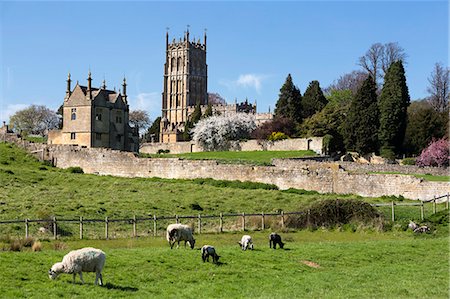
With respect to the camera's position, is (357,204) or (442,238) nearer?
(442,238)

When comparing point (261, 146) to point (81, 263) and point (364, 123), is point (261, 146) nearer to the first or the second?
point (364, 123)

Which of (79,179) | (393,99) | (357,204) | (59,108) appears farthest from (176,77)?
(357,204)

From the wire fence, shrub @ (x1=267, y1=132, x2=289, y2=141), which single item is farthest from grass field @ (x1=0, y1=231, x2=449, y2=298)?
shrub @ (x1=267, y1=132, x2=289, y2=141)

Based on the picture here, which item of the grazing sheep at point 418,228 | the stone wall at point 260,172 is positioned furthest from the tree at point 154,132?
the grazing sheep at point 418,228

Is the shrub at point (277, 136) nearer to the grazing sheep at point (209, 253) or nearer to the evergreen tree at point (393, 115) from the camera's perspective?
the evergreen tree at point (393, 115)

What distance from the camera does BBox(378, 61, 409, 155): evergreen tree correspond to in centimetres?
7025

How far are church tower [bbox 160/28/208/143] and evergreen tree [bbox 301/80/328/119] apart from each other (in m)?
60.1

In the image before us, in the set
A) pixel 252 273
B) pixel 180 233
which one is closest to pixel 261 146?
pixel 180 233

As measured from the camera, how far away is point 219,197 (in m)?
45.2

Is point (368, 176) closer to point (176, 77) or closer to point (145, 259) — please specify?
point (145, 259)

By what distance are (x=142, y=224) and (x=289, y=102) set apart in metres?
59.7

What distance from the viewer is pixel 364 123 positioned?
7150 centimetres

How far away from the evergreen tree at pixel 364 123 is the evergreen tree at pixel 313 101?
16.0 meters

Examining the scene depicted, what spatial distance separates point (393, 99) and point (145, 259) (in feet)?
178
